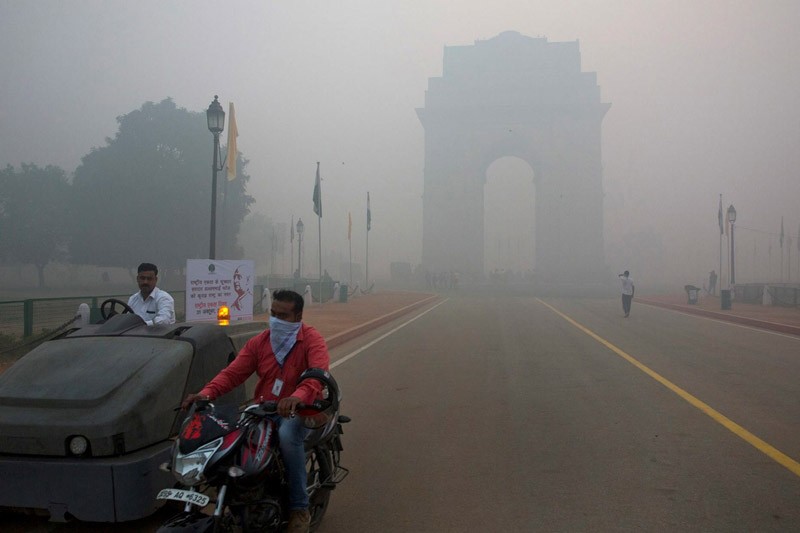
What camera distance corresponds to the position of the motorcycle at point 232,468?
3.07 meters

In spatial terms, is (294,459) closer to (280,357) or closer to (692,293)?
(280,357)

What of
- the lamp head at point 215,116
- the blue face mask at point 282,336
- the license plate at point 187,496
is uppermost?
the lamp head at point 215,116

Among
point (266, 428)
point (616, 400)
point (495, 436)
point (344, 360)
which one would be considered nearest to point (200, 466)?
point (266, 428)

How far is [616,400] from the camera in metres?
8.23

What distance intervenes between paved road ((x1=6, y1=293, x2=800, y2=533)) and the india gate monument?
63002 millimetres

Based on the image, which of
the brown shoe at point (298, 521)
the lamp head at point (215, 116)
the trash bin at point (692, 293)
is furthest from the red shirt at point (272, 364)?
the trash bin at point (692, 293)

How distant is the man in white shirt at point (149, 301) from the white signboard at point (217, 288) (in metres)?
6.38

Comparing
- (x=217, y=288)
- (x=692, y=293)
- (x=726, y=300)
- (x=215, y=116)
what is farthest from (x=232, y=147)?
(x=692, y=293)

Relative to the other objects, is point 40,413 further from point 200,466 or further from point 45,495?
point 200,466

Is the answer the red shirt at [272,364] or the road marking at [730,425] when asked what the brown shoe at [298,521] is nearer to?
the red shirt at [272,364]

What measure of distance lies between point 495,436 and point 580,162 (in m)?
72.6

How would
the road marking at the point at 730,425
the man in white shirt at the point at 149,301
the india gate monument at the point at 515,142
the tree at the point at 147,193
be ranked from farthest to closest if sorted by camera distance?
the india gate monument at the point at 515,142, the tree at the point at 147,193, the man in white shirt at the point at 149,301, the road marking at the point at 730,425

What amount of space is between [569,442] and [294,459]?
140 inches

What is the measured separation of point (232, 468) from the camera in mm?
3102
